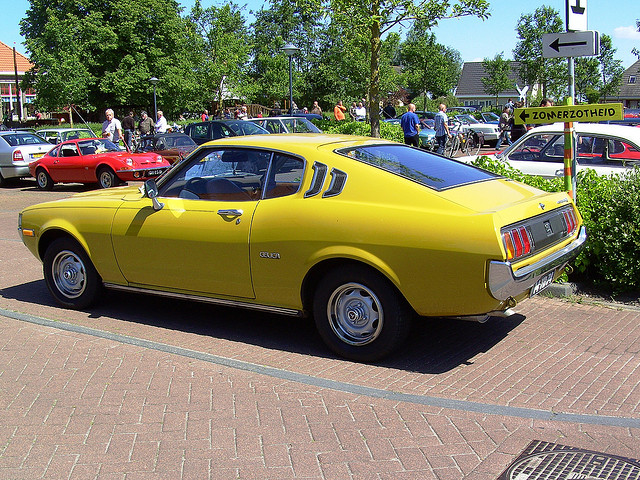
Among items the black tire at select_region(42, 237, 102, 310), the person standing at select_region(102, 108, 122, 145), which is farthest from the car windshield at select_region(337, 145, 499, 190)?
the person standing at select_region(102, 108, 122, 145)

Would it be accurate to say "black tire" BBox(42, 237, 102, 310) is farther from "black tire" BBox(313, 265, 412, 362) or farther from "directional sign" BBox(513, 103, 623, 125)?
"directional sign" BBox(513, 103, 623, 125)

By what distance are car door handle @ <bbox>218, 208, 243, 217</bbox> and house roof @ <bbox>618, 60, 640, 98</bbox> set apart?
8728cm

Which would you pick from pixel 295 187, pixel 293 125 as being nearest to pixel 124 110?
pixel 293 125

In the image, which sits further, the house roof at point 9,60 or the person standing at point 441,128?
the house roof at point 9,60

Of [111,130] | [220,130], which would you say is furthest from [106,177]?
[220,130]

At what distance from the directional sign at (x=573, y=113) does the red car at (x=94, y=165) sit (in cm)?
1184

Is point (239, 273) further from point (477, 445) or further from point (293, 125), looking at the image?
point (293, 125)

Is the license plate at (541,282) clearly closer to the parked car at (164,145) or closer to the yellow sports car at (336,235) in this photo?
the yellow sports car at (336,235)

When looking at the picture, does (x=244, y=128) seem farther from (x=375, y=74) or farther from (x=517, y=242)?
(x=517, y=242)

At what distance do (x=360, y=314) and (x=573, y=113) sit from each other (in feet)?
11.4

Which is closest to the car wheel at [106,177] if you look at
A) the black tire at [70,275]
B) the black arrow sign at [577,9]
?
the black tire at [70,275]

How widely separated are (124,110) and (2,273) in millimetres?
42337

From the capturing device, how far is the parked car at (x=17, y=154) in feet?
65.3

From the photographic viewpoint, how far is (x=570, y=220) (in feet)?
17.8
